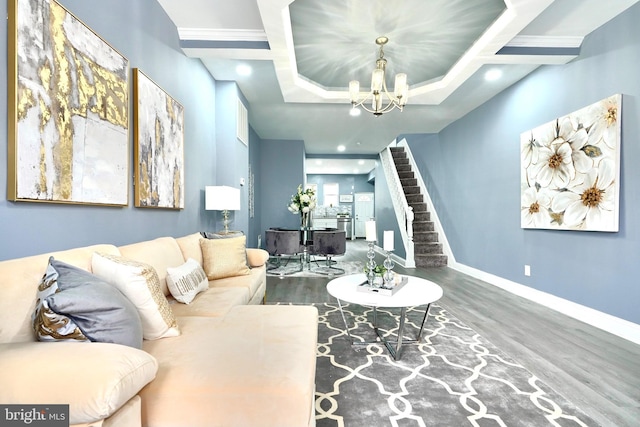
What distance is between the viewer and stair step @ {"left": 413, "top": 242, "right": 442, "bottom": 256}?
5809mm

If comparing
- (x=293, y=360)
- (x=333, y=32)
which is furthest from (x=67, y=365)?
(x=333, y=32)

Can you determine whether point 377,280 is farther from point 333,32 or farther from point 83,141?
point 333,32

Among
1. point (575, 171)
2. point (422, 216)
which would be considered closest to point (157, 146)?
point (575, 171)

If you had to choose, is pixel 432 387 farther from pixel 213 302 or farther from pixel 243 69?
pixel 243 69

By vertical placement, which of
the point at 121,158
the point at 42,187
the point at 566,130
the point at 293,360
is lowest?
the point at 293,360

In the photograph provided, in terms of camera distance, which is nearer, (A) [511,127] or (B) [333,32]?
(B) [333,32]

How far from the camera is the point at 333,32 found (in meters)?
2.99

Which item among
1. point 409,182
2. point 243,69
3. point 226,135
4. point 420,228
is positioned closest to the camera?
point 243,69

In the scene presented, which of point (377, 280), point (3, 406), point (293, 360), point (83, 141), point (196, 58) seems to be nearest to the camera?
point (3, 406)

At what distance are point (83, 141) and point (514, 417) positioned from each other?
9.14 ft

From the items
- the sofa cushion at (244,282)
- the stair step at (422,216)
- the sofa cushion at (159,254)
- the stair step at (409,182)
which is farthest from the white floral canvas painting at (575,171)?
the sofa cushion at (159,254)

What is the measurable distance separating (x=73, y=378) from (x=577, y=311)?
12.9 ft

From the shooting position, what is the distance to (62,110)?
4.93 feet

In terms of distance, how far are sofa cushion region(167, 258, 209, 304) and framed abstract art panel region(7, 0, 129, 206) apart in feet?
2.01
